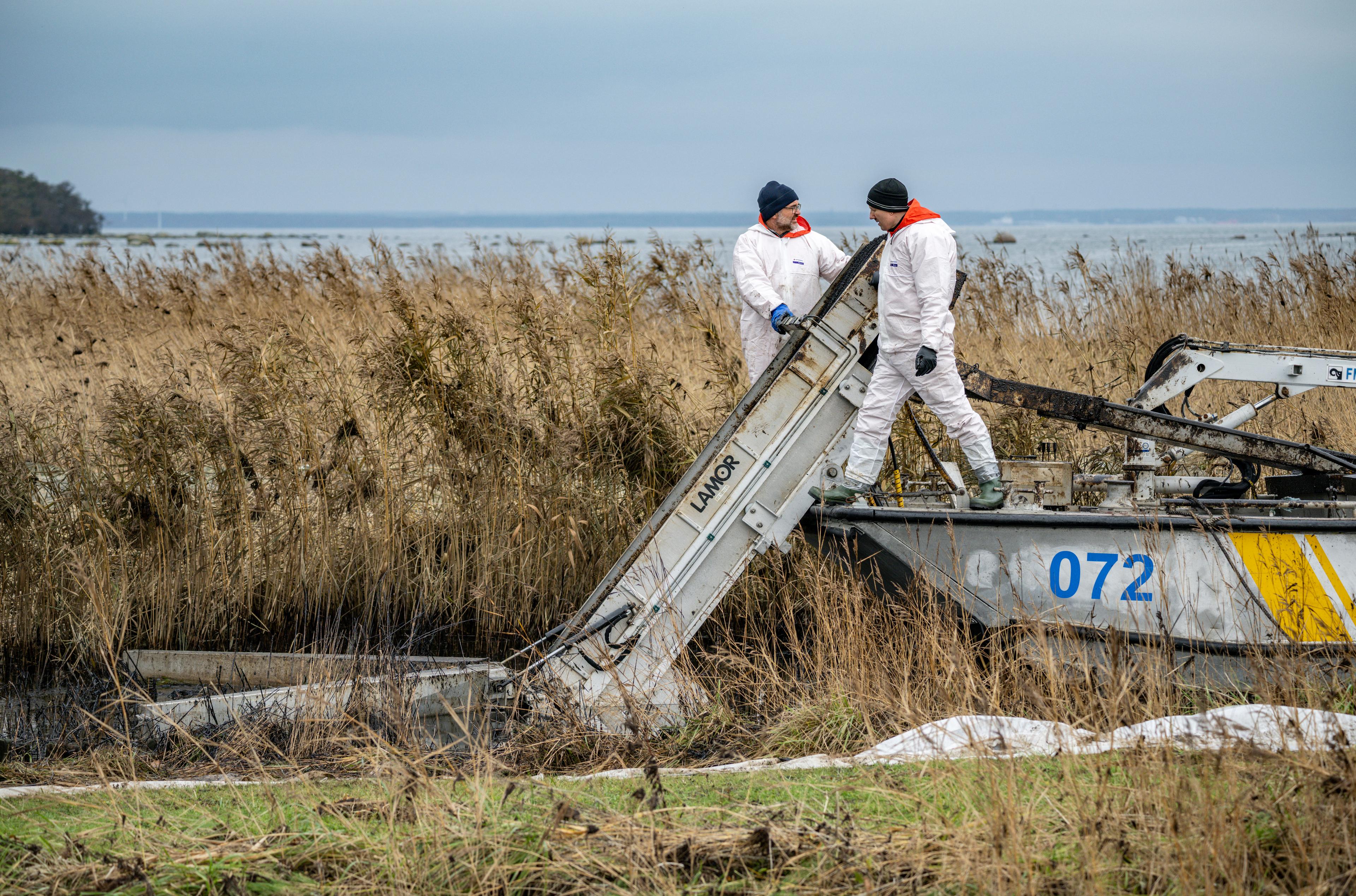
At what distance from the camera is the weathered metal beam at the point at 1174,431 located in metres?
5.11

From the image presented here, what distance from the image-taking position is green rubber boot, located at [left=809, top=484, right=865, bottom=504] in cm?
525

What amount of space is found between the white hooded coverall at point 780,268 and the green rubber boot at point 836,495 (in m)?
1.51

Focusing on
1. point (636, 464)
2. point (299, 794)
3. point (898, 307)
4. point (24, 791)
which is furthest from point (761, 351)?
point (24, 791)

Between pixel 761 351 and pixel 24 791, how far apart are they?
4.60 metres

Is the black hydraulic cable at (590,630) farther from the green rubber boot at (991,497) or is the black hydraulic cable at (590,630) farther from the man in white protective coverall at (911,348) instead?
the green rubber boot at (991,497)

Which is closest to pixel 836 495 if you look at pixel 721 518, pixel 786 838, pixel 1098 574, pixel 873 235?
pixel 721 518

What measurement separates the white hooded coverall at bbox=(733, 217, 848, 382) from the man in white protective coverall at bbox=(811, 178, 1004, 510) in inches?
47.4

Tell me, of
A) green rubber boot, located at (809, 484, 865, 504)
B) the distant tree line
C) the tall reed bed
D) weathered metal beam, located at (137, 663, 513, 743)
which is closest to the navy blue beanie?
the tall reed bed

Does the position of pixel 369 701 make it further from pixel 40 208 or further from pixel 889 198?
pixel 40 208

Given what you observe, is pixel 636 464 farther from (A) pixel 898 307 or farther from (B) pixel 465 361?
(A) pixel 898 307

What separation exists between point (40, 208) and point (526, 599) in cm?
7993

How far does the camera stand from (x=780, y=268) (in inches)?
262

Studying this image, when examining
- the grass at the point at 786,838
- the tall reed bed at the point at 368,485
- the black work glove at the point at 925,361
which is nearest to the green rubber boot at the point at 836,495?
the tall reed bed at the point at 368,485

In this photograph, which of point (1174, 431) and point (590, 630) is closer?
point (590, 630)
